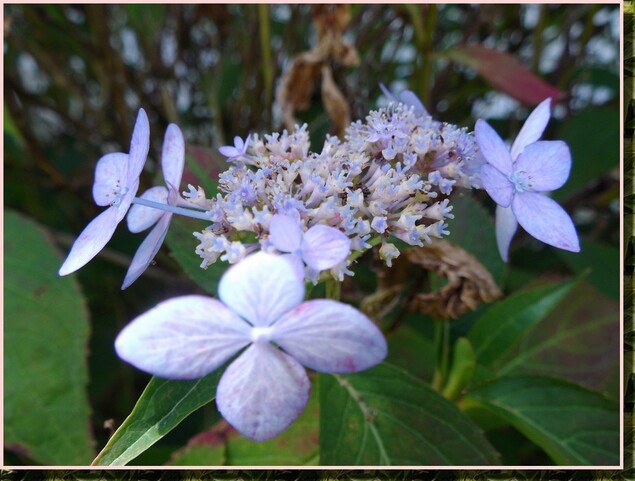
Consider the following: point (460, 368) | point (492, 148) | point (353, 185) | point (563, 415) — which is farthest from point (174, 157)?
point (563, 415)

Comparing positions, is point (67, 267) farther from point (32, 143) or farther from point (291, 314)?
point (32, 143)

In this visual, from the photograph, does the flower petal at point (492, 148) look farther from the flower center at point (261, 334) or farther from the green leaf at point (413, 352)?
the green leaf at point (413, 352)

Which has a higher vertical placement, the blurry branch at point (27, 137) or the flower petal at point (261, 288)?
the blurry branch at point (27, 137)

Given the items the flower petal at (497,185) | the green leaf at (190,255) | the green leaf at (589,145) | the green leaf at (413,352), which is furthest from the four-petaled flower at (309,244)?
the green leaf at (589,145)

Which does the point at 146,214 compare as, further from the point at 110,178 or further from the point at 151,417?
the point at 151,417

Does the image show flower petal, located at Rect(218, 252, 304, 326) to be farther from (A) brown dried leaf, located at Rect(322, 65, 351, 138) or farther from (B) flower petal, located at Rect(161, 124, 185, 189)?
(A) brown dried leaf, located at Rect(322, 65, 351, 138)

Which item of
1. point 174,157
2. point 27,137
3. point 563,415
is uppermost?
point 27,137
